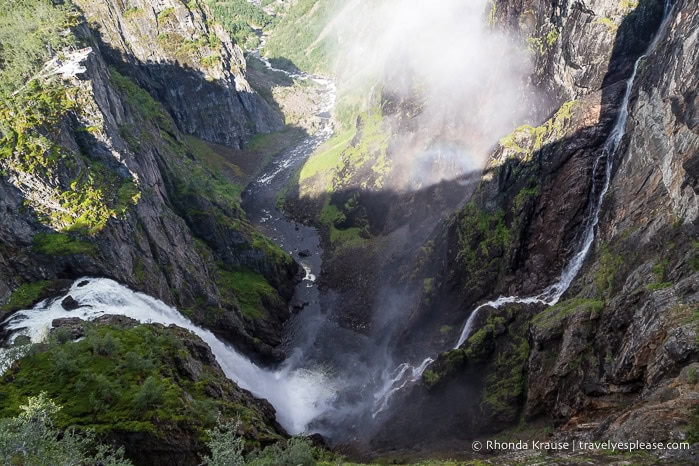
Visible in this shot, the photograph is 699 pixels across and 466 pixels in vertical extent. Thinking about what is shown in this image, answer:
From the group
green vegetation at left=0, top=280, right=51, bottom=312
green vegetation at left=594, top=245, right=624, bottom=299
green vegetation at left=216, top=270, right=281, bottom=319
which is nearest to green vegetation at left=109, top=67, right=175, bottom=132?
green vegetation at left=216, top=270, right=281, bottom=319

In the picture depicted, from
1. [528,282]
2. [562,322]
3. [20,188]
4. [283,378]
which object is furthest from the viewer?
[283,378]

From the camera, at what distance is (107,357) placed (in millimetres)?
33156

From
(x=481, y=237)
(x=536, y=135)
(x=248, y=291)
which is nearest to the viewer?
(x=536, y=135)

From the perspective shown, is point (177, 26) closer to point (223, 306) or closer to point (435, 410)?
point (223, 306)

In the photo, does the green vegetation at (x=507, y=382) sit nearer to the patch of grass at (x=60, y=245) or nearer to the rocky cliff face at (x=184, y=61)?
the patch of grass at (x=60, y=245)

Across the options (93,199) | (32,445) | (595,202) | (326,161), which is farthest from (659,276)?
(326,161)

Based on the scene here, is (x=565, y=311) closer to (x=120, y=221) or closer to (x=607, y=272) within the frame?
(x=607, y=272)

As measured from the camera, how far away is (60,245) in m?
48.5

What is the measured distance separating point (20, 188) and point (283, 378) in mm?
41027

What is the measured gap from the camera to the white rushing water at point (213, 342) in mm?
41844

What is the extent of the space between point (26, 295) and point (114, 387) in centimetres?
2175

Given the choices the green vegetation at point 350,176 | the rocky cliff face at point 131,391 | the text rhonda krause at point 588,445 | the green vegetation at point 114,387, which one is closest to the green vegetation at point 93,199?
the rocky cliff face at point 131,391

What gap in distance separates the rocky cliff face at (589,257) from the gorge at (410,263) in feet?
0.84

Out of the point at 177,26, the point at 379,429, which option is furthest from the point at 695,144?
the point at 177,26
